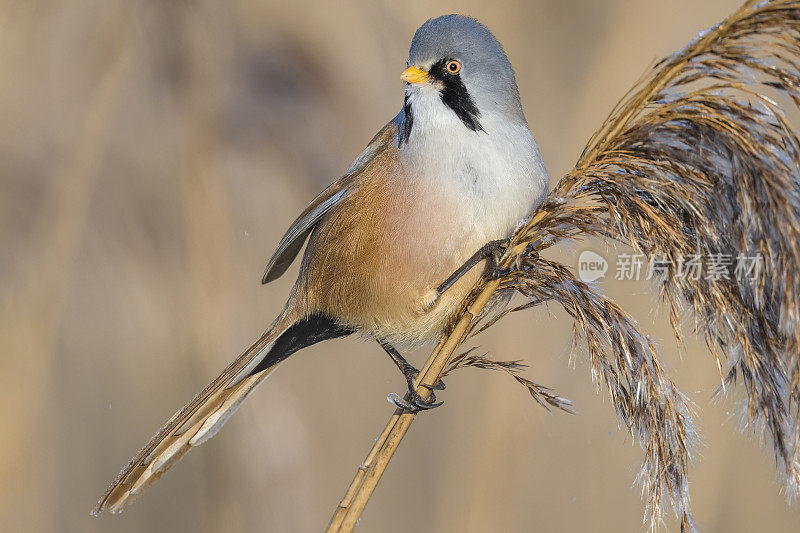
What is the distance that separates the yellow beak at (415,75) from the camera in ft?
6.53

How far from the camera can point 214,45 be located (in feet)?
8.73

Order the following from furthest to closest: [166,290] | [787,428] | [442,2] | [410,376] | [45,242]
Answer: [442,2] → [166,290] → [45,242] → [410,376] → [787,428]

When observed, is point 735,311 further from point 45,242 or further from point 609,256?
point 45,242

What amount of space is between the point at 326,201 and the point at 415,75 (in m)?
0.50

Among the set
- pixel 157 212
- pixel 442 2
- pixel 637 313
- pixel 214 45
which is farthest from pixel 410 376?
pixel 442 2

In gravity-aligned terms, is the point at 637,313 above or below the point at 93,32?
below

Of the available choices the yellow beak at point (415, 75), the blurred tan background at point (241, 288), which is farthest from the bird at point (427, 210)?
the blurred tan background at point (241, 288)

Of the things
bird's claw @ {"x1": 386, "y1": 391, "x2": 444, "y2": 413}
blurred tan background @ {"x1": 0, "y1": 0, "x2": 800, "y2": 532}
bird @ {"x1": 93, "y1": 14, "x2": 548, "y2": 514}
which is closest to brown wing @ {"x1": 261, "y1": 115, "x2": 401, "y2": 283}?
bird @ {"x1": 93, "y1": 14, "x2": 548, "y2": 514}

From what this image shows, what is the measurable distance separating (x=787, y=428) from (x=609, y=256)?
96 cm

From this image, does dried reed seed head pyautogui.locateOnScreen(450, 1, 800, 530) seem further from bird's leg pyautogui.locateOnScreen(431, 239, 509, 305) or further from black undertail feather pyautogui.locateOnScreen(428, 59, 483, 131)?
black undertail feather pyautogui.locateOnScreen(428, 59, 483, 131)

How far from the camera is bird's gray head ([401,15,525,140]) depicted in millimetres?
2016

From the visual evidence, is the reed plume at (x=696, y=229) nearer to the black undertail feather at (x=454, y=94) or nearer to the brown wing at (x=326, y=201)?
the black undertail feather at (x=454, y=94)

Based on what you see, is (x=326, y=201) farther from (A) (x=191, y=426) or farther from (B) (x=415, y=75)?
(A) (x=191, y=426)

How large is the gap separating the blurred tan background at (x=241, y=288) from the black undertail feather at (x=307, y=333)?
385 mm
